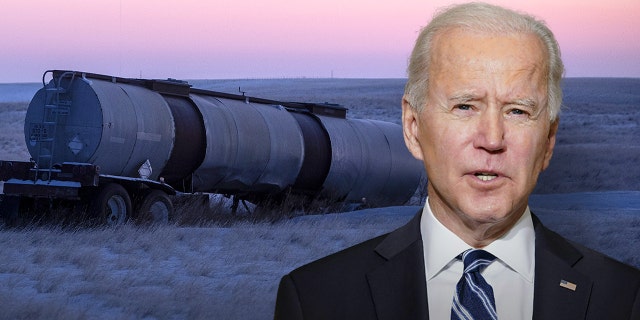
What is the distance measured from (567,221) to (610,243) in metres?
3.73

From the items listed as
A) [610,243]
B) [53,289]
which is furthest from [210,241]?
[610,243]

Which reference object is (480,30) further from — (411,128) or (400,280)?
(400,280)

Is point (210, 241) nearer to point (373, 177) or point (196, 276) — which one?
point (196, 276)

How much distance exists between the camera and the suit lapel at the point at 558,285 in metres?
2.38

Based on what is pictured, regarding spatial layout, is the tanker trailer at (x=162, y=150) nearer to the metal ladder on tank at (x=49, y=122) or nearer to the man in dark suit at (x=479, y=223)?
the metal ladder on tank at (x=49, y=122)

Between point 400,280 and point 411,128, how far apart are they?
1.36 feet

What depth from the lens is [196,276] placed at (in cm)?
1281

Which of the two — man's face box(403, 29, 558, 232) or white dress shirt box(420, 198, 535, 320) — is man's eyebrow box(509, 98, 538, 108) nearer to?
man's face box(403, 29, 558, 232)

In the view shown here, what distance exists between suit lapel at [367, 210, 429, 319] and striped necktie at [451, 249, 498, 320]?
3.8 inches

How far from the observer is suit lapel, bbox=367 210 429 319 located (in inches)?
94.4

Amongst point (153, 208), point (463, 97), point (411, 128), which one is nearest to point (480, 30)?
point (463, 97)

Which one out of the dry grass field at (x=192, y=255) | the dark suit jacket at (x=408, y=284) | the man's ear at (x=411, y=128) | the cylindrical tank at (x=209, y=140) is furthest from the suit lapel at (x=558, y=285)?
the cylindrical tank at (x=209, y=140)

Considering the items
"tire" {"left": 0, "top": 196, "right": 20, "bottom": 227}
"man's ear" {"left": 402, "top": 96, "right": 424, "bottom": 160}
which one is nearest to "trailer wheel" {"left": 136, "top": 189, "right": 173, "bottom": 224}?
"tire" {"left": 0, "top": 196, "right": 20, "bottom": 227}

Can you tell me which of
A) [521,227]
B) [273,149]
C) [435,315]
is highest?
[521,227]
